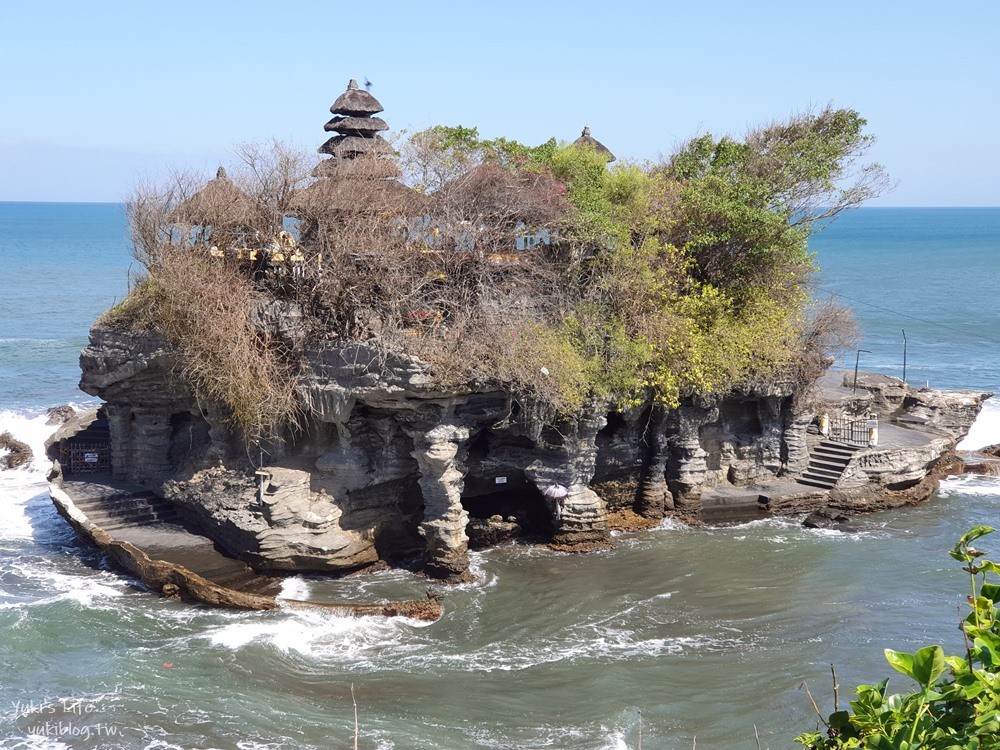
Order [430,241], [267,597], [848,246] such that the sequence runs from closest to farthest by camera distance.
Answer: [267,597] < [430,241] < [848,246]

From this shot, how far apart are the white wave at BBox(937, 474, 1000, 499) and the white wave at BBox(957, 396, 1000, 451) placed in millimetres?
4438

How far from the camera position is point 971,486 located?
107 feet

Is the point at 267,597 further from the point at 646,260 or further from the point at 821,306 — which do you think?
the point at 821,306

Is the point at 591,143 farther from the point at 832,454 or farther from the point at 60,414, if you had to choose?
the point at 60,414

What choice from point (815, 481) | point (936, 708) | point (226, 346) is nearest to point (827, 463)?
point (815, 481)

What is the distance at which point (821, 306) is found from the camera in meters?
31.2

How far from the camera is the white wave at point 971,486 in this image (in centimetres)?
3194

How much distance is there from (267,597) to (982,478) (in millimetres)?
23442

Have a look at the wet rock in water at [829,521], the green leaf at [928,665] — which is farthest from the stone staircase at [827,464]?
the green leaf at [928,665]

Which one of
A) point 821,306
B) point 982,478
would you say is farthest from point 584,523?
point 982,478

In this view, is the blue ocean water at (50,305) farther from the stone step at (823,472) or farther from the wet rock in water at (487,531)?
the stone step at (823,472)

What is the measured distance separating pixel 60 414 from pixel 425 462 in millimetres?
22259

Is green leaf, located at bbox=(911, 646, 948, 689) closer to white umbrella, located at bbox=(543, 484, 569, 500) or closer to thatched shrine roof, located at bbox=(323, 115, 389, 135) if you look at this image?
white umbrella, located at bbox=(543, 484, 569, 500)

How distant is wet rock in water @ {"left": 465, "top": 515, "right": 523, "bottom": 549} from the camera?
87.7ft
